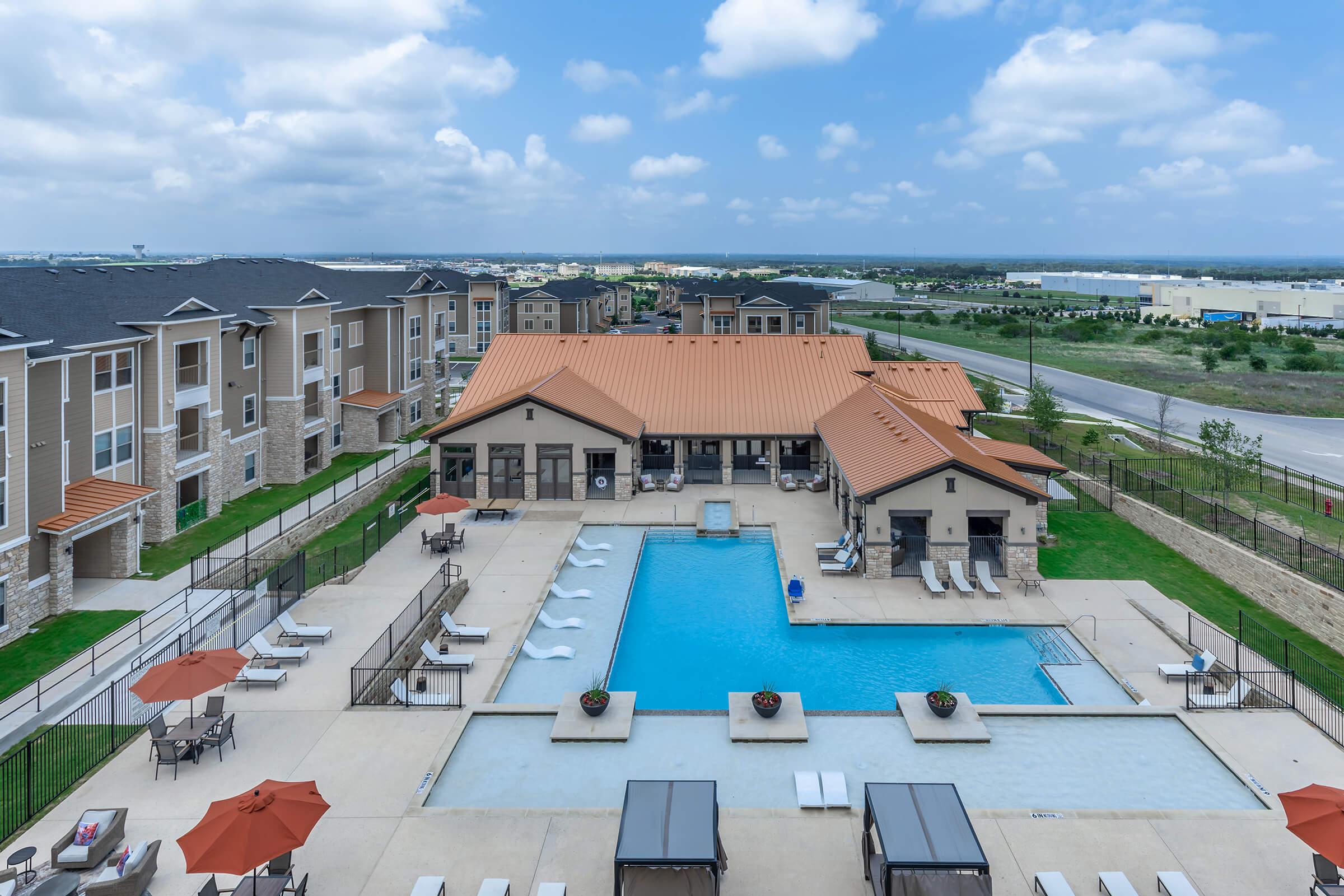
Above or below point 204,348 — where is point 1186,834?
below

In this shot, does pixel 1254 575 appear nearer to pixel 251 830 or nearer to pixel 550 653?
pixel 550 653

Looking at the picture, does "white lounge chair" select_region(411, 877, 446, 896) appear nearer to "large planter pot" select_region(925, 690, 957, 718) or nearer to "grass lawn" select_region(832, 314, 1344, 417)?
"large planter pot" select_region(925, 690, 957, 718)

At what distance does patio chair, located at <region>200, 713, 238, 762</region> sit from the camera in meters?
15.4

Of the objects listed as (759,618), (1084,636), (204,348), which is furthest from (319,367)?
(1084,636)

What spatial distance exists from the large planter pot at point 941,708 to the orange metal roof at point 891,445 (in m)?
9.94

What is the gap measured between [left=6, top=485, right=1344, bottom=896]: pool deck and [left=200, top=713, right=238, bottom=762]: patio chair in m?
0.20

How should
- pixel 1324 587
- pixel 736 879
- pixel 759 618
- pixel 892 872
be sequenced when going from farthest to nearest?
pixel 759 618 < pixel 1324 587 < pixel 736 879 < pixel 892 872

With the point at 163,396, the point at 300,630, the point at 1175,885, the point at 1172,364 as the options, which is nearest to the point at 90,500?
the point at 163,396

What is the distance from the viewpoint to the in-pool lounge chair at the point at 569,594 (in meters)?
24.8

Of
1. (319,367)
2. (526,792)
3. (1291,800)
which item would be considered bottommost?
(526,792)

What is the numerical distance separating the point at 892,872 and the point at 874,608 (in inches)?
523

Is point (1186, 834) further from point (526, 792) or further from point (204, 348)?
point (204, 348)

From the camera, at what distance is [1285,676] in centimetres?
1858

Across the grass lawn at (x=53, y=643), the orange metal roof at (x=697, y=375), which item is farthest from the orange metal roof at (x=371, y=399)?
the grass lawn at (x=53, y=643)
